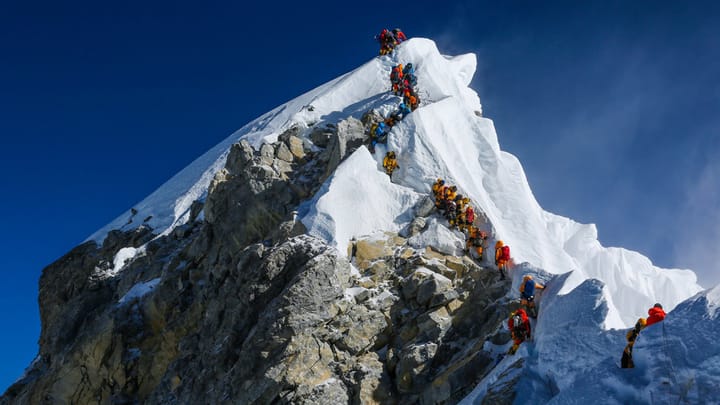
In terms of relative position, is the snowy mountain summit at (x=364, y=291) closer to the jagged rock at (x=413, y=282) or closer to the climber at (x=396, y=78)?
the jagged rock at (x=413, y=282)

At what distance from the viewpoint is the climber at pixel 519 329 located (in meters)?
13.8

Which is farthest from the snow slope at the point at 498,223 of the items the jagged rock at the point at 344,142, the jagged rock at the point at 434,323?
the jagged rock at the point at 434,323

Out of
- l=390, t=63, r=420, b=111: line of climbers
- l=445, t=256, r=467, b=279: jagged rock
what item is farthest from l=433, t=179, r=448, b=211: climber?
l=390, t=63, r=420, b=111: line of climbers

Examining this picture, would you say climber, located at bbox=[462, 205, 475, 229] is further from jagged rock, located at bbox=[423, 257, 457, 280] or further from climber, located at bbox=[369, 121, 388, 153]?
climber, located at bbox=[369, 121, 388, 153]

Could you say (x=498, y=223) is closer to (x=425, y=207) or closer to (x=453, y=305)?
(x=425, y=207)

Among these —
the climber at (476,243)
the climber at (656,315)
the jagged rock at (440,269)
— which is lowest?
the climber at (656,315)

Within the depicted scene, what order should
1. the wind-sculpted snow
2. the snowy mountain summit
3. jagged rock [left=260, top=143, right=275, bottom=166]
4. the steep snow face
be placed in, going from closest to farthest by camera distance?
the snowy mountain summit, the wind-sculpted snow, the steep snow face, jagged rock [left=260, top=143, right=275, bottom=166]

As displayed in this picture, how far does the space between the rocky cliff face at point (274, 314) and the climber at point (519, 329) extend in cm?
91

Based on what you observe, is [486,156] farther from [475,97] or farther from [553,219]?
[553,219]

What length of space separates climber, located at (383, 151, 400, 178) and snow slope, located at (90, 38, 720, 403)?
39cm

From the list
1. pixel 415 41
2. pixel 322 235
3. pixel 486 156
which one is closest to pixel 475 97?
pixel 415 41

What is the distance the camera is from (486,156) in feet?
95.0

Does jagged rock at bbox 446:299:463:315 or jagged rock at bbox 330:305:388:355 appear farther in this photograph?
jagged rock at bbox 446:299:463:315

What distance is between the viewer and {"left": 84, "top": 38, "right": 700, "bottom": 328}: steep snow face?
22344 millimetres
